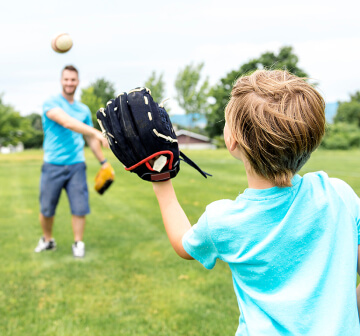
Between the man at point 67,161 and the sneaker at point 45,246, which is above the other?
the man at point 67,161

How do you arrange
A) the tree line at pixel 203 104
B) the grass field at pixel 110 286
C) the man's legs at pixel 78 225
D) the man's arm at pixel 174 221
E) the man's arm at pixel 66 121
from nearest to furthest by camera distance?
the man's arm at pixel 174 221 < the grass field at pixel 110 286 < the man's arm at pixel 66 121 < the man's legs at pixel 78 225 < the tree line at pixel 203 104

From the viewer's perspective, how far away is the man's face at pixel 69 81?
223 inches

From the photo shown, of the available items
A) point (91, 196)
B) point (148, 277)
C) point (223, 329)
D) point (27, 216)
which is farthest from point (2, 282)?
point (91, 196)

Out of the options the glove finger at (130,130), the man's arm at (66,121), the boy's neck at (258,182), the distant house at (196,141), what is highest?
the glove finger at (130,130)

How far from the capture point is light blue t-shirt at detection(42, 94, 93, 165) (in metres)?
5.71

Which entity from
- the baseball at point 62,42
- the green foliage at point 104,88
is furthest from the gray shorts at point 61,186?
the green foliage at point 104,88

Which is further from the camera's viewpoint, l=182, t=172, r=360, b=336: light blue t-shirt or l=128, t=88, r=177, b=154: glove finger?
l=128, t=88, r=177, b=154: glove finger

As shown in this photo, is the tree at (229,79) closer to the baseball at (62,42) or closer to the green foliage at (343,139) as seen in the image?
the green foliage at (343,139)

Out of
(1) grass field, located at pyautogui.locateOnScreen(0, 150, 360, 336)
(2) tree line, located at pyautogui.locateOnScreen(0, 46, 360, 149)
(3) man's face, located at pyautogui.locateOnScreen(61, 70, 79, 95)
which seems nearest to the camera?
(1) grass field, located at pyautogui.locateOnScreen(0, 150, 360, 336)

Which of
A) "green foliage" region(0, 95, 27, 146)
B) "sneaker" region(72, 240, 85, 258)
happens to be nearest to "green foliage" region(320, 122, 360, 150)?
"green foliage" region(0, 95, 27, 146)

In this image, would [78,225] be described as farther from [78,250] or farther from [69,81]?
[69,81]

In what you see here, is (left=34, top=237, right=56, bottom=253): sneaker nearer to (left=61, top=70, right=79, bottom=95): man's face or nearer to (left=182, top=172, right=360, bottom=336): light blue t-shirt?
(left=61, top=70, right=79, bottom=95): man's face

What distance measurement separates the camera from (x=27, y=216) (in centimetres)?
874

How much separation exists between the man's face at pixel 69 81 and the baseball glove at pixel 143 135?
4092 millimetres
